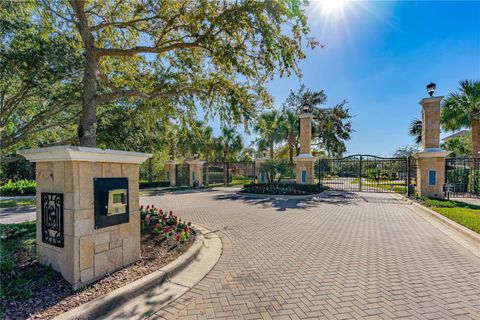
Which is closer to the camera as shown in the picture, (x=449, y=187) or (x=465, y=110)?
(x=449, y=187)

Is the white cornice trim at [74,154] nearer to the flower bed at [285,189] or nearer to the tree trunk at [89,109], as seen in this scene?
the tree trunk at [89,109]

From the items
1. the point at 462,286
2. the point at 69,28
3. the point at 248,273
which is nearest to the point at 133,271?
the point at 248,273

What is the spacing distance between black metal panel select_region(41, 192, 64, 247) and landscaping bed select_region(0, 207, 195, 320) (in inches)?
17.9

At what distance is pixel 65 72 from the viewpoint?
718 centimetres

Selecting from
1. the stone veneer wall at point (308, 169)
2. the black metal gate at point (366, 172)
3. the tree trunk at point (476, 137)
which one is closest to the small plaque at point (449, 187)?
the black metal gate at point (366, 172)

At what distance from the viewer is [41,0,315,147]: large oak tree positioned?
17.0 ft

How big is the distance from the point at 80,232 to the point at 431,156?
48.6ft

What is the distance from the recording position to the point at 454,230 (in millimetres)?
6629

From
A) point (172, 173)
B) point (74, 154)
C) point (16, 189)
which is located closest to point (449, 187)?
point (74, 154)

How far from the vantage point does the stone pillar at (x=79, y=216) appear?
3111mm

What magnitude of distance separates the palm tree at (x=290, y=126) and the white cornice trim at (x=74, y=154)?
1812 centimetres

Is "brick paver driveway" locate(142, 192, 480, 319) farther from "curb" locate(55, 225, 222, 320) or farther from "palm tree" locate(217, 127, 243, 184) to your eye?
"palm tree" locate(217, 127, 243, 184)

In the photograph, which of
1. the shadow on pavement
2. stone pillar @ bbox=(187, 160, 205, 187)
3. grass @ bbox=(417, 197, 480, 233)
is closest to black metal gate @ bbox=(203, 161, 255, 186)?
stone pillar @ bbox=(187, 160, 205, 187)

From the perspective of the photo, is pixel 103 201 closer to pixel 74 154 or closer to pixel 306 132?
pixel 74 154
